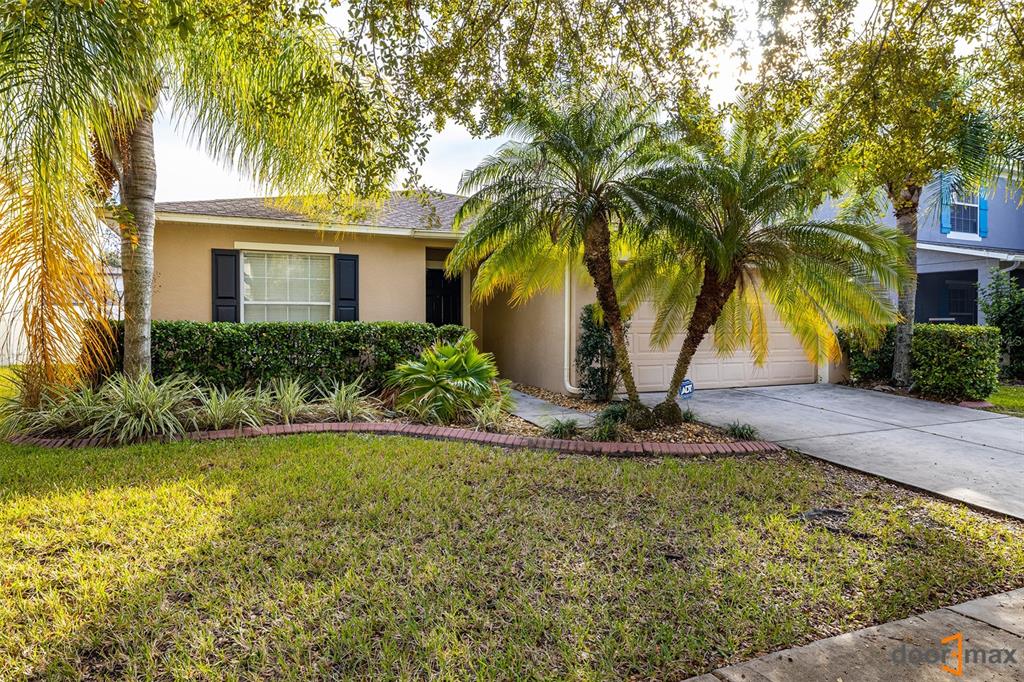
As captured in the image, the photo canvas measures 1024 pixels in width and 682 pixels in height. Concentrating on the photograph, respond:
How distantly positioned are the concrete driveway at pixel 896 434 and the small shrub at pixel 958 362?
0.51 m

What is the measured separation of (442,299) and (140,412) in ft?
25.8

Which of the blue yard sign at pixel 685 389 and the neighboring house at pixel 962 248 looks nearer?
the blue yard sign at pixel 685 389

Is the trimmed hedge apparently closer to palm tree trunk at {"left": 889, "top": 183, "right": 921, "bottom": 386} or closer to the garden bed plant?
the garden bed plant

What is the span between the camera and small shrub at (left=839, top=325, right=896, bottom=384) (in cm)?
1209

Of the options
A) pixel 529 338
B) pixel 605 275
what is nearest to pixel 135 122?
pixel 605 275

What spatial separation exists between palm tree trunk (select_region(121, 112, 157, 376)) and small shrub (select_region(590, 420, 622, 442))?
6171mm

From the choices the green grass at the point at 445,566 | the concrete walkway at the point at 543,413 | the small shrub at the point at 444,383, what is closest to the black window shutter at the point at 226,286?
the small shrub at the point at 444,383

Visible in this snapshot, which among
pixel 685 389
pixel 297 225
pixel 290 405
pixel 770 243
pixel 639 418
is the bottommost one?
pixel 639 418

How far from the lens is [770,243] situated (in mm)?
7215

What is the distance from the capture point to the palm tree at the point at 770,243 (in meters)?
6.67

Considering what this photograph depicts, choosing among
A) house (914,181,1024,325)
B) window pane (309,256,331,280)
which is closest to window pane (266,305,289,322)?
window pane (309,256,331,280)

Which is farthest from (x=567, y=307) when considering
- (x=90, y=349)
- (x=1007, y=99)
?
(x=90, y=349)

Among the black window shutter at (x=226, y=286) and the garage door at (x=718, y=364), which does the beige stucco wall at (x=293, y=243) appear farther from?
the garage door at (x=718, y=364)

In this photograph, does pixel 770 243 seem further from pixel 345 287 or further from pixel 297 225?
pixel 297 225
